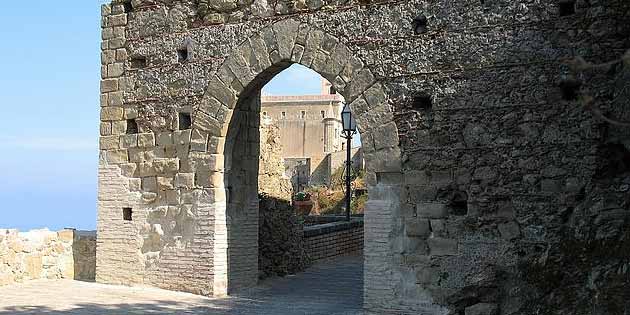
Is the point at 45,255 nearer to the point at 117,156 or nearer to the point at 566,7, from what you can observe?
the point at 117,156

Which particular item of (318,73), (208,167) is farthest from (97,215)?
(318,73)

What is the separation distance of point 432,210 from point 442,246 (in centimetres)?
39

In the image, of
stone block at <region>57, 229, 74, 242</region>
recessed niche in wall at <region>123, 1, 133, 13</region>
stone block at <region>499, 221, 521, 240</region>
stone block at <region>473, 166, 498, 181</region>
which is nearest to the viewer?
stone block at <region>499, 221, 521, 240</region>

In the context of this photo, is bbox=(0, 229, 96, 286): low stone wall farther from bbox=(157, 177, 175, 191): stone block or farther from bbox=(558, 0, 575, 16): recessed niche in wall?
bbox=(558, 0, 575, 16): recessed niche in wall

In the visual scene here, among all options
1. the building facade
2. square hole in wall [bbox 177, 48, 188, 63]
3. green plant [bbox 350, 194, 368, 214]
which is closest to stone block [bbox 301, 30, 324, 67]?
square hole in wall [bbox 177, 48, 188, 63]

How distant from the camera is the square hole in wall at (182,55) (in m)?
9.45

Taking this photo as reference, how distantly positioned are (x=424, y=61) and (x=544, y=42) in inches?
49.7

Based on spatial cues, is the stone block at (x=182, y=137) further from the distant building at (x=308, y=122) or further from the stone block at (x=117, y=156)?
the distant building at (x=308, y=122)

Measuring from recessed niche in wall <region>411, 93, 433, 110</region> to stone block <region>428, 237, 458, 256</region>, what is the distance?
4.67ft

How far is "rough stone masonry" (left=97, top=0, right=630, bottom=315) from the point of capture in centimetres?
689

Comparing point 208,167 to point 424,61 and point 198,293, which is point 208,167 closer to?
point 198,293

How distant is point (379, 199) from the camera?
310 inches

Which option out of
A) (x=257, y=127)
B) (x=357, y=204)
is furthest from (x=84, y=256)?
(x=357, y=204)

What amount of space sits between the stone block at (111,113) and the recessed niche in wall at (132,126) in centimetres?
16
